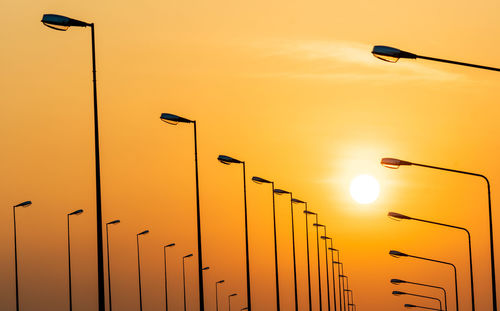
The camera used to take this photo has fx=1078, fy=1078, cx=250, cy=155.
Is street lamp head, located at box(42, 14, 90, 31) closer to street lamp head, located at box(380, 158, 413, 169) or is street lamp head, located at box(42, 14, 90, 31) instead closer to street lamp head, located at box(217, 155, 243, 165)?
street lamp head, located at box(380, 158, 413, 169)

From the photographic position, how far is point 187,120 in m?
40.8

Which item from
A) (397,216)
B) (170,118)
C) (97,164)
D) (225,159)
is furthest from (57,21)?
(397,216)

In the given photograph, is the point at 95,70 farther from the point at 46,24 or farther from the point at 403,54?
the point at 403,54

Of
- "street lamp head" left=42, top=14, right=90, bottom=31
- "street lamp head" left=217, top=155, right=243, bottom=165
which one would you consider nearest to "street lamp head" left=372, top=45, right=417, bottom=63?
"street lamp head" left=42, top=14, right=90, bottom=31

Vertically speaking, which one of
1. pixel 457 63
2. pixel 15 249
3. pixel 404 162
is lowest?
pixel 15 249

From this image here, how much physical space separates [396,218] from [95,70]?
22.4 metres

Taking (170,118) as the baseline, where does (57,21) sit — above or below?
above

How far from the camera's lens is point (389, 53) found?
28500mm

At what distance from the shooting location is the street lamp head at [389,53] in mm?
28391

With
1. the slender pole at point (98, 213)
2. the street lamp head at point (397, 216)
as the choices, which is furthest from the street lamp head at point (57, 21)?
the street lamp head at point (397, 216)

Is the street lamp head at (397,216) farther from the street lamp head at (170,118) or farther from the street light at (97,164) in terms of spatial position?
the street light at (97,164)

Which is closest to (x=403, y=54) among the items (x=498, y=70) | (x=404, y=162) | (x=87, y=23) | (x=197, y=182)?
(x=498, y=70)

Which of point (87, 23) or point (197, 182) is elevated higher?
point (87, 23)

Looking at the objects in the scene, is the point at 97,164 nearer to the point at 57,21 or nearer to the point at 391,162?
the point at 57,21
